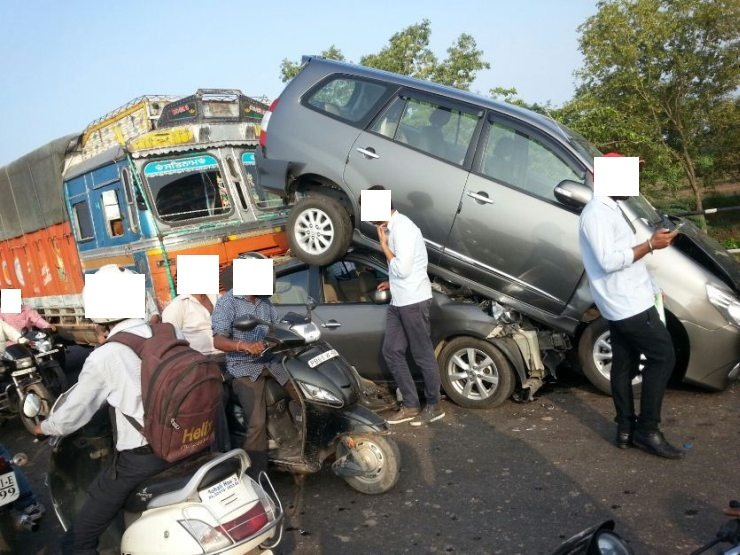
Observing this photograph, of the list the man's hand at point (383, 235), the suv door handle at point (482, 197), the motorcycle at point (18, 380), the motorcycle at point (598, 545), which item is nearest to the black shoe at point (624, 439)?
the suv door handle at point (482, 197)

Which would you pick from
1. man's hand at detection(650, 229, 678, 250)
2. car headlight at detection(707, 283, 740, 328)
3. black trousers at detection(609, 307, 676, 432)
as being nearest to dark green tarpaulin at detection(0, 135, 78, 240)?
black trousers at detection(609, 307, 676, 432)

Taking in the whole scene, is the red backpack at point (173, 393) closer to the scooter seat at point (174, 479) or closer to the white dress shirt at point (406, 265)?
the scooter seat at point (174, 479)

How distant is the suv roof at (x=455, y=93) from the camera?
5.67 meters

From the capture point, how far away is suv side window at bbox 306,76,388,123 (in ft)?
20.4

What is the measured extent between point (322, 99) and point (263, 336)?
3.08 m

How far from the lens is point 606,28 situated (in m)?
14.7

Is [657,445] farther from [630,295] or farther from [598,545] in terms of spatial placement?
[598,545]

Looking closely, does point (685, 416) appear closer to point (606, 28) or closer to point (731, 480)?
point (731, 480)

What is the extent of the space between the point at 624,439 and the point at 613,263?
51.6 inches

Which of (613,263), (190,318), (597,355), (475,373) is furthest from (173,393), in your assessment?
(597,355)

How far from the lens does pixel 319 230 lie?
625cm

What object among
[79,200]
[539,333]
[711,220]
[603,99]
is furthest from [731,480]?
[711,220]

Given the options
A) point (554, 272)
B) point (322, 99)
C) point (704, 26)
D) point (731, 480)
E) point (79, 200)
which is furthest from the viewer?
point (704, 26)

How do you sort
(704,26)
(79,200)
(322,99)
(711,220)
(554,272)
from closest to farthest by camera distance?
(554,272), (322,99), (79,200), (704,26), (711,220)
